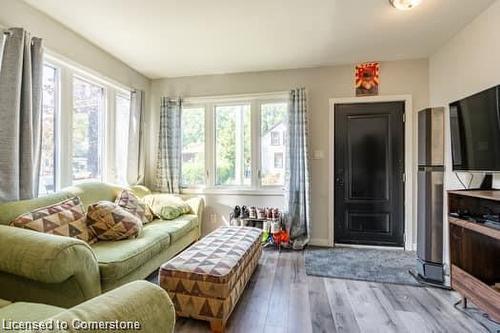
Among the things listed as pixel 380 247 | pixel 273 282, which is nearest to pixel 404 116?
pixel 380 247

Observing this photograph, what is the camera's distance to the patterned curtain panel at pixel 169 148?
3.99 meters

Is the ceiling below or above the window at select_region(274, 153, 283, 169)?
above

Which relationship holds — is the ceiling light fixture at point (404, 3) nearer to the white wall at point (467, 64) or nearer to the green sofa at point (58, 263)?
the white wall at point (467, 64)

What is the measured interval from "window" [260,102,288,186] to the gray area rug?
109 cm

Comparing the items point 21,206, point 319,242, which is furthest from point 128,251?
point 319,242

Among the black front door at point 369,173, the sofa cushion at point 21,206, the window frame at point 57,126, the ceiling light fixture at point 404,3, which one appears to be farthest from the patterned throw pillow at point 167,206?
the ceiling light fixture at point 404,3

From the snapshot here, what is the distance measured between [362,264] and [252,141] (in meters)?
2.09

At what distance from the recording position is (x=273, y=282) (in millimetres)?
2533

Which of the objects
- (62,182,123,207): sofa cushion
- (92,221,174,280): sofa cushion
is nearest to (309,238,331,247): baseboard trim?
(92,221,174,280): sofa cushion

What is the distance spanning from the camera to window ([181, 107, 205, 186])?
4.07m

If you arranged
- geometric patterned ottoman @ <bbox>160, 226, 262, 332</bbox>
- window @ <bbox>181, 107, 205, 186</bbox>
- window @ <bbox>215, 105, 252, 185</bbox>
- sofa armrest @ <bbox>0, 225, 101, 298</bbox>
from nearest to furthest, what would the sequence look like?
sofa armrest @ <bbox>0, 225, 101, 298</bbox>
geometric patterned ottoman @ <bbox>160, 226, 262, 332</bbox>
window @ <bbox>215, 105, 252, 185</bbox>
window @ <bbox>181, 107, 205, 186</bbox>

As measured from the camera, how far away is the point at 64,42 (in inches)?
105

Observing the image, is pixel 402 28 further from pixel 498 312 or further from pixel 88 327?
pixel 88 327

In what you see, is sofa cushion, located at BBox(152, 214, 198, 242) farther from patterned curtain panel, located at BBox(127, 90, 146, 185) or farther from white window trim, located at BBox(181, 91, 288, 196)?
patterned curtain panel, located at BBox(127, 90, 146, 185)
